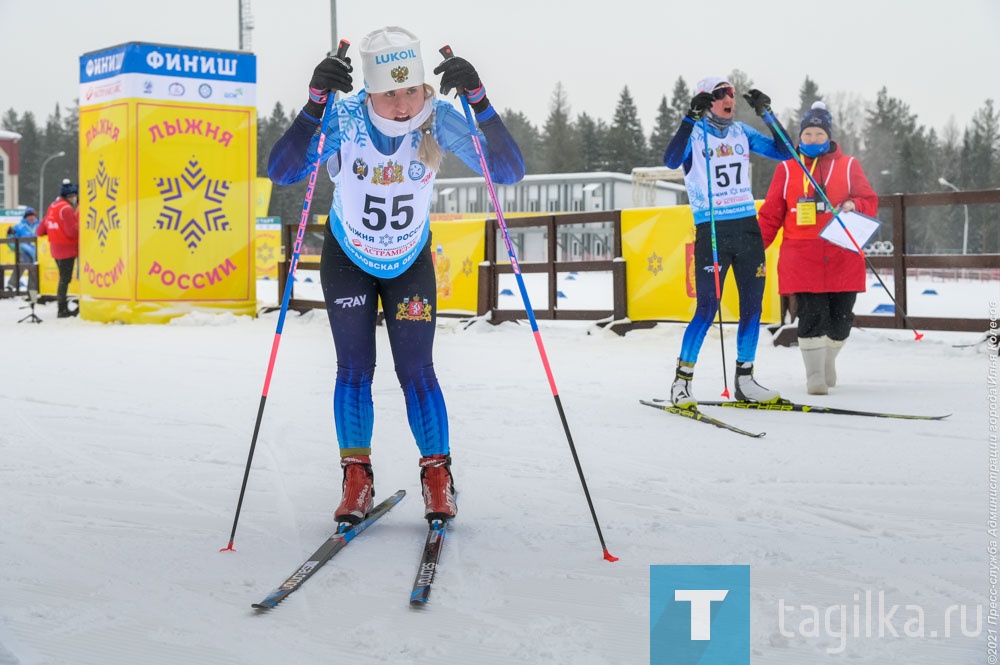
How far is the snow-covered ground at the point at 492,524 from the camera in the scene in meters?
2.27

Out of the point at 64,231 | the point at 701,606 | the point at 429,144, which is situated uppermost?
the point at 64,231

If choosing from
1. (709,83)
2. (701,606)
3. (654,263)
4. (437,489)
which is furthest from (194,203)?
(701,606)

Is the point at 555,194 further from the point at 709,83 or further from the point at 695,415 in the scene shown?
the point at 695,415

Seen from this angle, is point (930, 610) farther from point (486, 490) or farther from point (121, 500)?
point (121, 500)

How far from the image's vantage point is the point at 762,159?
6519 cm

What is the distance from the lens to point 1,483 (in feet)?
12.6

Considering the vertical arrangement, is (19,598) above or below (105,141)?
below

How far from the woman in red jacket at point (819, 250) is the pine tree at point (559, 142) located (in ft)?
232

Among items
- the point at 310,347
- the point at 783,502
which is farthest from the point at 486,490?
the point at 310,347

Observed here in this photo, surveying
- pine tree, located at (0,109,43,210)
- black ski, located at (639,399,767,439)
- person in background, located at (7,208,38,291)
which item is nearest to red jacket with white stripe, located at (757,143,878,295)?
black ski, located at (639,399,767,439)

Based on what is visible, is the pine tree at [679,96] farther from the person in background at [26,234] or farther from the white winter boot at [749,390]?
the white winter boot at [749,390]

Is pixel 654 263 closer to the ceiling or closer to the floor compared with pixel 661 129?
closer to the floor

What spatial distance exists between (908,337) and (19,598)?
335 inches

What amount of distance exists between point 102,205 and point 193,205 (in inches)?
53.3
